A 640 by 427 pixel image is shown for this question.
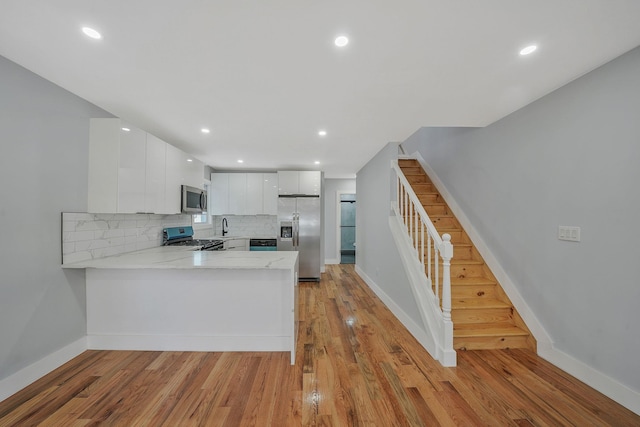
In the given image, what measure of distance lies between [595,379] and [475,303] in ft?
3.14

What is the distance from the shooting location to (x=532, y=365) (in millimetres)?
2145

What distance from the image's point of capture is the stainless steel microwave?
3533 millimetres

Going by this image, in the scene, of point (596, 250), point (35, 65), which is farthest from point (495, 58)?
point (35, 65)

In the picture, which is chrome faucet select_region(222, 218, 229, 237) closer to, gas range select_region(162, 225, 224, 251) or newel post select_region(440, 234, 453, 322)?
gas range select_region(162, 225, 224, 251)

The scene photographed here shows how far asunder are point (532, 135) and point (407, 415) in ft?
8.78

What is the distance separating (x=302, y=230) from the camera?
16.3 feet

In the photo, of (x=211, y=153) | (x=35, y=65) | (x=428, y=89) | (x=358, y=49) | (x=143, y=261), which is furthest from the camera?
(x=211, y=153)

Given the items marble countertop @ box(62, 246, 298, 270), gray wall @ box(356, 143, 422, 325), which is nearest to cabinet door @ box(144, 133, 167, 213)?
marble countertop @ box(62, 246, 298, 270)

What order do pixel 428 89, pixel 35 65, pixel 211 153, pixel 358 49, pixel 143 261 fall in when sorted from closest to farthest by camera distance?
pixel 358 49 < pixel 35 65 < pixel 428 89 < pixel 143 261 < pixel 211 153

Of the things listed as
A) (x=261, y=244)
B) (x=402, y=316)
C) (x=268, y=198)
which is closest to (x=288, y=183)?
(x=268, y=198)

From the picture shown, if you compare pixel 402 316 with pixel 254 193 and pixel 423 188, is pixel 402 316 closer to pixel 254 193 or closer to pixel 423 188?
pixel 423 188

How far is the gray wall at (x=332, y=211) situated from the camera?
21.5ft

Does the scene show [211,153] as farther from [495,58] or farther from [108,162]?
[495,58]

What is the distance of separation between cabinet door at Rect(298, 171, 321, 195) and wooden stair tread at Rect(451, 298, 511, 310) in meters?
3.14
